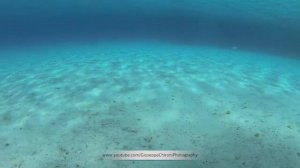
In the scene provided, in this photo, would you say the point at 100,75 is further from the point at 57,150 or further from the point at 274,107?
the point at 274,107

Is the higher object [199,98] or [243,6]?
[243,6]

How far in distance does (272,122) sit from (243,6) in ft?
67.0

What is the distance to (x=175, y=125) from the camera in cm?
757

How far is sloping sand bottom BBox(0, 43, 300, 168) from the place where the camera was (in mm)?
6242

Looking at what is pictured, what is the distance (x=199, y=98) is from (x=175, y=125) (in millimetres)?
2296

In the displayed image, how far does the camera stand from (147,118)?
7.95 meters

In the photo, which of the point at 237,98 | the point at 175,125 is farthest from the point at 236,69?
the point at 175,125

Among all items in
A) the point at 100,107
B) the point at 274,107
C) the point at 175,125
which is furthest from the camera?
Result: the point at 274,107

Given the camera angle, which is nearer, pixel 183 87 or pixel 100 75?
pixel 183 87

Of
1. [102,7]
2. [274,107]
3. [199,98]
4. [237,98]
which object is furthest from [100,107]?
[102,7]

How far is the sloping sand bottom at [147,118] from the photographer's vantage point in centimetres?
624

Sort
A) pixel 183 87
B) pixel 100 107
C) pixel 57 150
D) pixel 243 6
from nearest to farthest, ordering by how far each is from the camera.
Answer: pixel 57 150
pixel 100 107
pixel 183 87
pixel 243 6

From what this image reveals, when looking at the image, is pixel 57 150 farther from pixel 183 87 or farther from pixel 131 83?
pixel 183 87

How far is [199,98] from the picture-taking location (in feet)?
31.1
